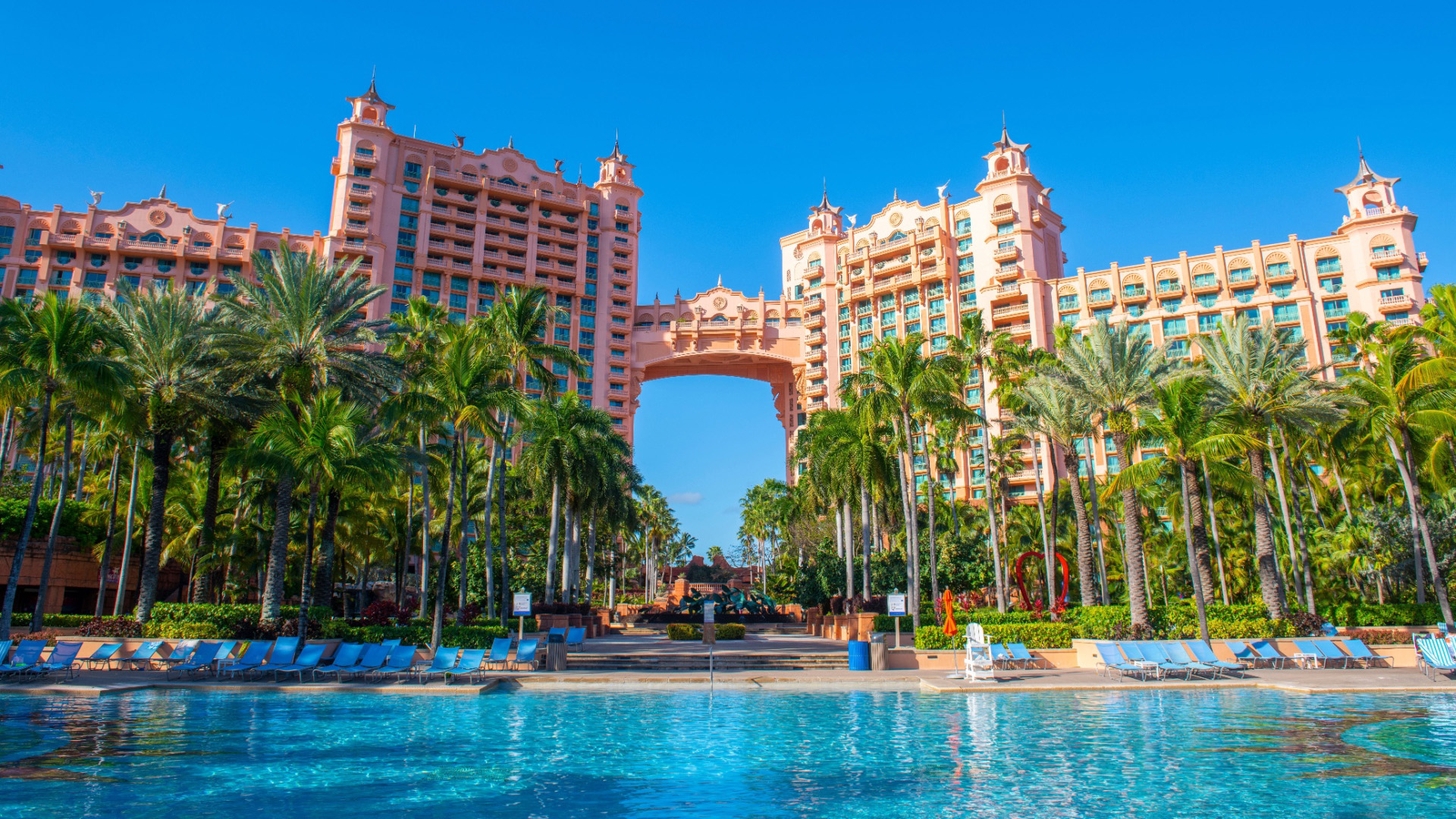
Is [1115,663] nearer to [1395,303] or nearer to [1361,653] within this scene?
[1361,653]

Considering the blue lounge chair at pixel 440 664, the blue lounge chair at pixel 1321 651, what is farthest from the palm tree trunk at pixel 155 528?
the blue lounge chair at pixel 1321 651

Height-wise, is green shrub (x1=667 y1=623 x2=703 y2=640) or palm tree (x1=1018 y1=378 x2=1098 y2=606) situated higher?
palm tree (x1=1018 y1=378 x2=1098 y2=606)

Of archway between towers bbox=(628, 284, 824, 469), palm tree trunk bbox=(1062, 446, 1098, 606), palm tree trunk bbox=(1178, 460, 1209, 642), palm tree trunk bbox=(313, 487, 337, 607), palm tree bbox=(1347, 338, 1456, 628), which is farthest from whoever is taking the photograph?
archway between towers bbox=(628, 284, 824, 469)

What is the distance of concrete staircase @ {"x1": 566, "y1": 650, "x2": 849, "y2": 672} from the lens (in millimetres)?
25141

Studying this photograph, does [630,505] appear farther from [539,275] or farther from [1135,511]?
[539,275]

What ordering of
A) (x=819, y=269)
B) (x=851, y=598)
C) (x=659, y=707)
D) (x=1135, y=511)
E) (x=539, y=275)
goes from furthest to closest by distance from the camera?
(x=819, y=269) → (x=539, y=275) → (x=851, y=598) → (x=1135, y=511) → (x=659, y=707)

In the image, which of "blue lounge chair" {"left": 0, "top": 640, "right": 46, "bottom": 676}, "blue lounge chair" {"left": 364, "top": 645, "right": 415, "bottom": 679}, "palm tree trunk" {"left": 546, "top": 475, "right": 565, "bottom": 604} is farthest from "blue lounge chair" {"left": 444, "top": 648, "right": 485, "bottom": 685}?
"palm tree trunk" {"left": 546, "top": 475, "right": 565, "bottom": 604}

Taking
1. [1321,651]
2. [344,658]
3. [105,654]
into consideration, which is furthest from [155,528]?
[1321,651]

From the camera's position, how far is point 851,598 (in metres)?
37.4

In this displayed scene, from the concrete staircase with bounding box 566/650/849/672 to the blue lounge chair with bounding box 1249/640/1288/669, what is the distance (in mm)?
11868

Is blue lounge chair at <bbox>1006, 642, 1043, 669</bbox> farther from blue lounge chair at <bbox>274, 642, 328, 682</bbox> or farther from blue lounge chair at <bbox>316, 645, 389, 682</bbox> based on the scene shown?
blue lounge chair at <bbox>274, 642, 328, 682</bbox>

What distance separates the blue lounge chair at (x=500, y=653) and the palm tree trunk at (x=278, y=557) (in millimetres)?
7219

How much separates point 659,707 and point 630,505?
34.0 m

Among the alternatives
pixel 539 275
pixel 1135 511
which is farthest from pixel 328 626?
pixel 539 275
